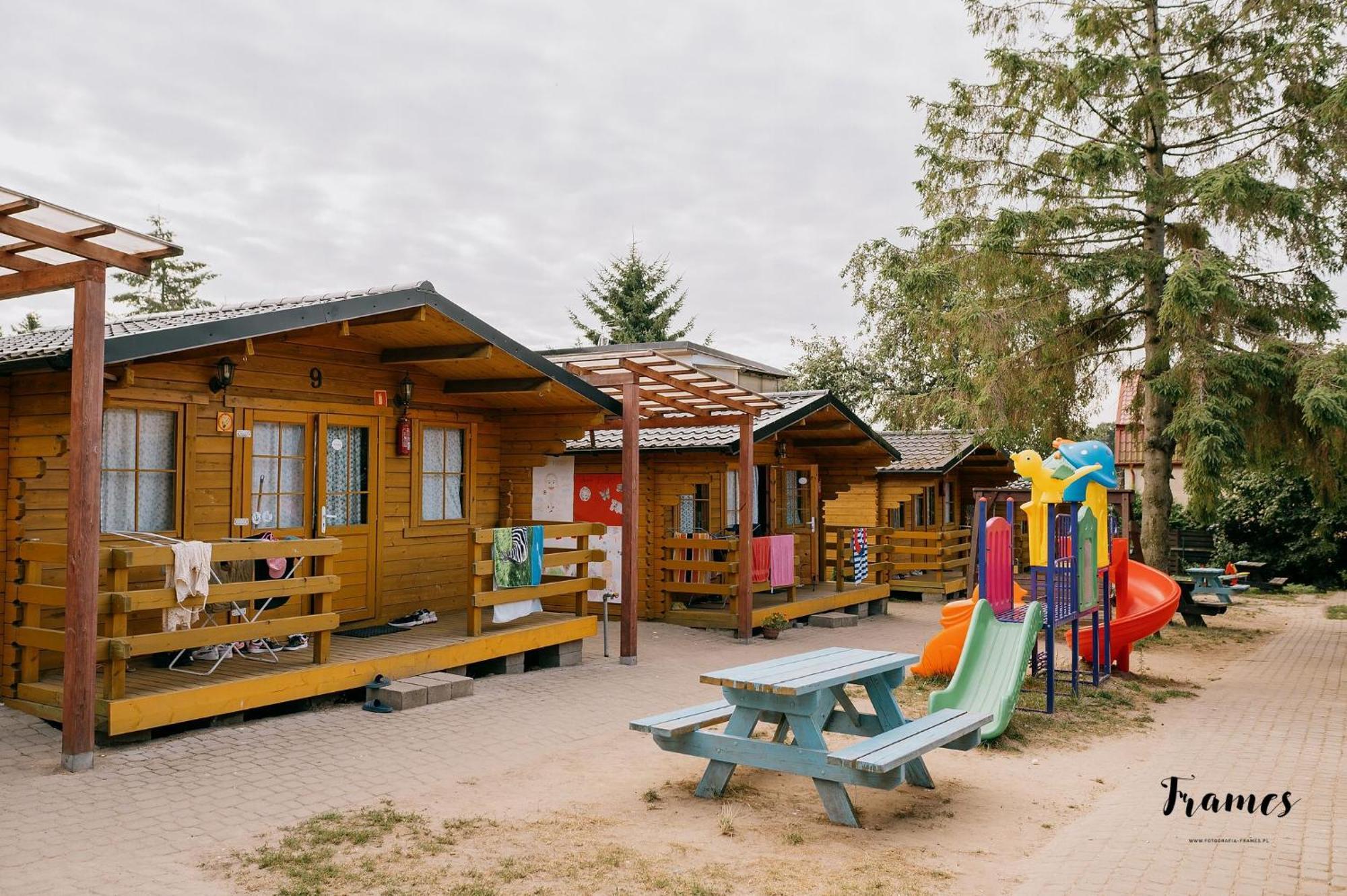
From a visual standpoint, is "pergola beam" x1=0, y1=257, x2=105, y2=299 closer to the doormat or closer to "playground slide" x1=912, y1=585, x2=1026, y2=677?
the doormat

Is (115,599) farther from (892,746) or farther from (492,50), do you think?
(492,50)

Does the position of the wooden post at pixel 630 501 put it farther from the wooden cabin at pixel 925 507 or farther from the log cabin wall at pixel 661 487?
the wooden cabin at pixel 925 507

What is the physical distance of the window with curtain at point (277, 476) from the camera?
28.1 ft

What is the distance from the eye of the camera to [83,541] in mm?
5863

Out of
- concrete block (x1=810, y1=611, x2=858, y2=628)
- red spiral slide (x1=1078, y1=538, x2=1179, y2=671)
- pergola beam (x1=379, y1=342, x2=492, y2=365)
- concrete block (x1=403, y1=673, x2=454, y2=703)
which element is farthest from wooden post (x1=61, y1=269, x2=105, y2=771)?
concrete block (x1=810, y1=611, x2=858, y2=628)

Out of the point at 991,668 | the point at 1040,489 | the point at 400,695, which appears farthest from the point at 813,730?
Answer: the point at 1040,489

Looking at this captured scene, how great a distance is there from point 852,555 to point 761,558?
2.99 metres

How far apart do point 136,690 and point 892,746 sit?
501 cm

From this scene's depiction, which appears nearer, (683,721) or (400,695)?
(683,721)

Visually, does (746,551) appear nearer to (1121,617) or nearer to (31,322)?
(1121,617)

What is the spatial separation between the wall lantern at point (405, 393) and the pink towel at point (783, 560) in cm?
569

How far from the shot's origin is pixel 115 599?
242 inches

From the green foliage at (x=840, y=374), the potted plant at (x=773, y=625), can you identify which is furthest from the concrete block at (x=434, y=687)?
the green foliage at (x=840, y=374)

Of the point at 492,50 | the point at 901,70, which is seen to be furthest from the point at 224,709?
the point at 901,70
